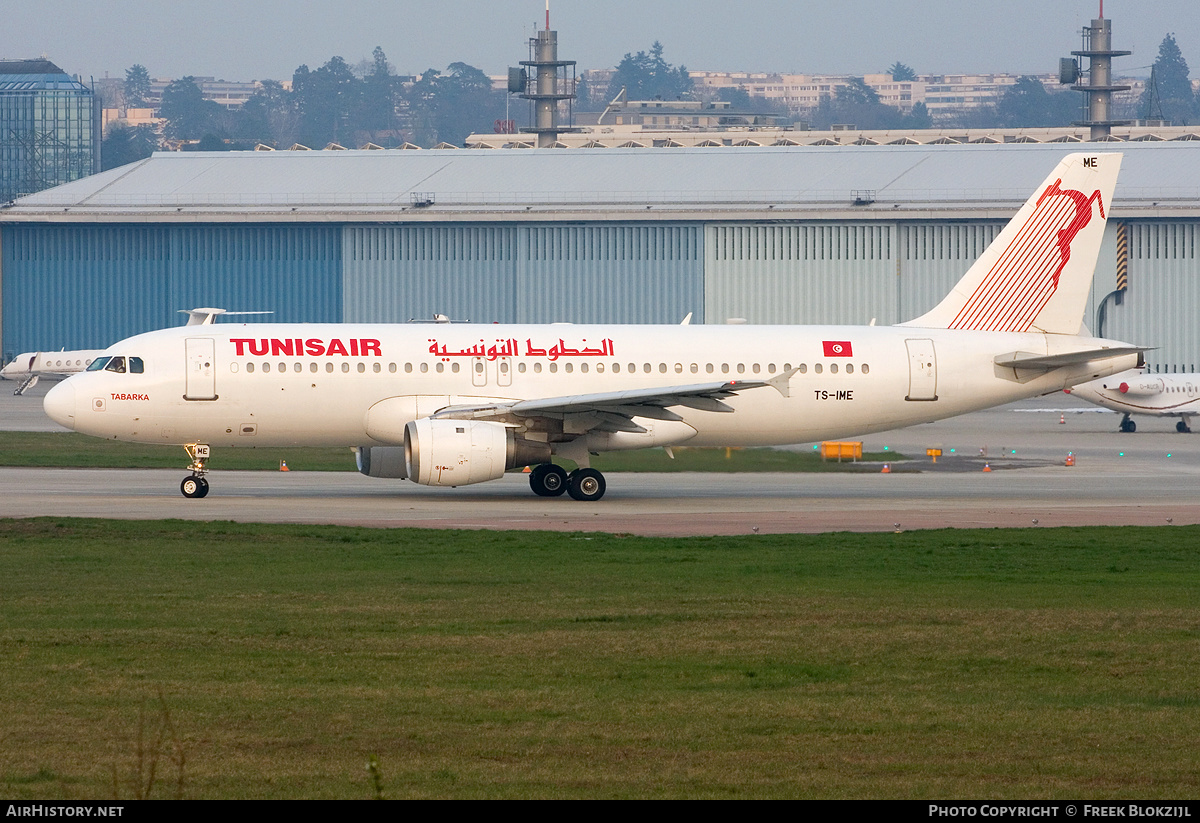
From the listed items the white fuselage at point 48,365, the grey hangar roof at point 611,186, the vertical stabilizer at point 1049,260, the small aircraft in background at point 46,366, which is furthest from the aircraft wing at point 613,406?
the white fuselage at point 48,365

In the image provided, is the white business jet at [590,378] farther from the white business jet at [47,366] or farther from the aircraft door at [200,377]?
the white business jet at [47,366]

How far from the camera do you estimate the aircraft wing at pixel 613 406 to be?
33.7 metres

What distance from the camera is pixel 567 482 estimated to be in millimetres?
36406

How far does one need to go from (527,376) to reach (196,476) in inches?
294

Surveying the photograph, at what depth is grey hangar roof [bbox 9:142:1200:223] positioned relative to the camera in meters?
86.1

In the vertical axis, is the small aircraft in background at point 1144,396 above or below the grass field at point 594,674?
above

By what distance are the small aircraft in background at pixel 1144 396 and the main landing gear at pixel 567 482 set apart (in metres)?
30.9

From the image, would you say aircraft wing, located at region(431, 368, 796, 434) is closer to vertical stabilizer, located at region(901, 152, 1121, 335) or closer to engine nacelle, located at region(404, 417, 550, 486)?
engine nacelle, located at region(404, 417, 550, 486)

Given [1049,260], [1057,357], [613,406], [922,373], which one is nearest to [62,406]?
[613,406]

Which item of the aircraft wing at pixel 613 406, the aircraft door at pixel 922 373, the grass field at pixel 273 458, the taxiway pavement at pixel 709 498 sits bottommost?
the taxiway pavement at pixel 709 498

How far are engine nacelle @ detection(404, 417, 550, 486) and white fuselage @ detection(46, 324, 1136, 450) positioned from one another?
1.81m

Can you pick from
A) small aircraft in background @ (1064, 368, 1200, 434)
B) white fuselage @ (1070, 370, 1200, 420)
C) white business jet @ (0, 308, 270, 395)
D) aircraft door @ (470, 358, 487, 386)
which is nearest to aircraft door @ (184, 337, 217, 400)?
aircraft door @ (470, 358, 487, 386)

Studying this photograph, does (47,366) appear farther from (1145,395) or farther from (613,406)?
(613,406)
